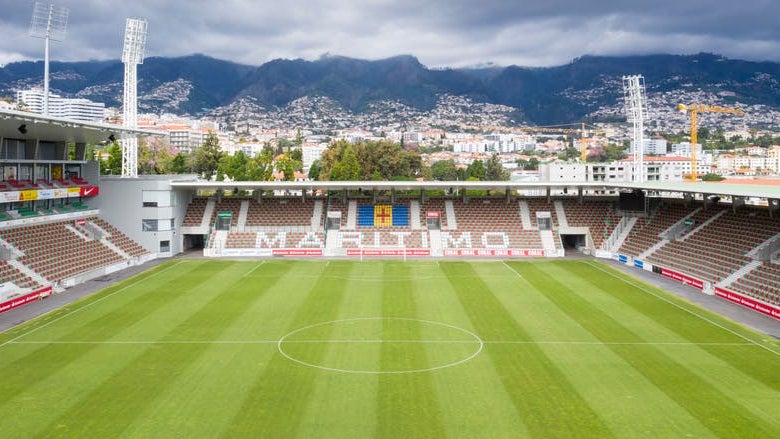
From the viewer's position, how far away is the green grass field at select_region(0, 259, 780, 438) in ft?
54.4

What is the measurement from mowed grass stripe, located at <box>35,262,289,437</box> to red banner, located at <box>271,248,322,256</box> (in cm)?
1876

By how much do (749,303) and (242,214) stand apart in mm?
37658

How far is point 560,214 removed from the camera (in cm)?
5316

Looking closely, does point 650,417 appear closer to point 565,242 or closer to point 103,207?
point 565,242

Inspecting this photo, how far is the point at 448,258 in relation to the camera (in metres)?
47.3

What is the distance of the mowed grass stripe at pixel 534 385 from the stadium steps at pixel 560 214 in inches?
948

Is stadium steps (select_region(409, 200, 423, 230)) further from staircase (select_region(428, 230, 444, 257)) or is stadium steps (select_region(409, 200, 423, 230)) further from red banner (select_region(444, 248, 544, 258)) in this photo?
red banner (select_region(444, 248, 544, 258))

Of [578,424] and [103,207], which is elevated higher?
[103,207]

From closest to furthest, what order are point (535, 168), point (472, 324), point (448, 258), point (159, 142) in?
point (472, 324), point (448, 258), point (159, 142), point (535, 168)

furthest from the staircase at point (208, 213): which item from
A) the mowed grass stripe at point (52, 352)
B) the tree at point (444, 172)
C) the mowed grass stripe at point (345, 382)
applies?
the tree at point (444, 172)

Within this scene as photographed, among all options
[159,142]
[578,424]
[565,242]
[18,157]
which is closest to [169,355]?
[578,424]

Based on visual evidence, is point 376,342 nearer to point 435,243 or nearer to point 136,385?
point 136,385

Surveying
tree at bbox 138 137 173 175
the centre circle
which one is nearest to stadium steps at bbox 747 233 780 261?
the centre circle

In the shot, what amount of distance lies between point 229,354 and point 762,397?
17.0m
